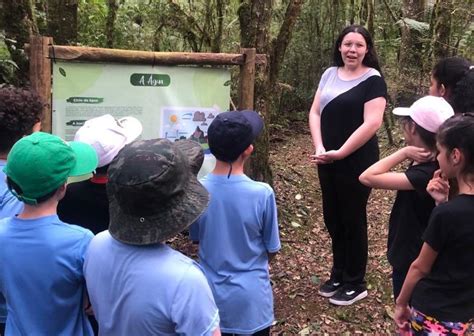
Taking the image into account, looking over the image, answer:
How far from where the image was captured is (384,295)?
158 inches

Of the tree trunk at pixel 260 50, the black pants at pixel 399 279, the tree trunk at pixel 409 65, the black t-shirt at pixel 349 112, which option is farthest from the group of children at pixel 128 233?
the tree trunk at pixel 409 65

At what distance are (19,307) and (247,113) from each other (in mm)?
1380

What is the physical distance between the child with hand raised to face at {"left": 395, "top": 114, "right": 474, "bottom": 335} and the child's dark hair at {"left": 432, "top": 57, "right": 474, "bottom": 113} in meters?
0.75

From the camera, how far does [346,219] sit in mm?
3711

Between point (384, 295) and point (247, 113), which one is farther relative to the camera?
point (384, 295)

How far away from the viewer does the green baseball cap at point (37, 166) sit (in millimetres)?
1726

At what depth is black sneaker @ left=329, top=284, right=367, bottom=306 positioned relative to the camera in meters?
3.84

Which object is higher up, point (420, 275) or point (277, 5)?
point (277, 5)

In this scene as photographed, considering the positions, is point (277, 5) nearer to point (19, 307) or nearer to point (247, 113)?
point (247, 113)

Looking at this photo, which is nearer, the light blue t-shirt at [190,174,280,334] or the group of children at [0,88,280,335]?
the group of children at [0,88,280,335]

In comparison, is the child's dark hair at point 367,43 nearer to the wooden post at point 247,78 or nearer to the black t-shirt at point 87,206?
the wooden post at point 247,78

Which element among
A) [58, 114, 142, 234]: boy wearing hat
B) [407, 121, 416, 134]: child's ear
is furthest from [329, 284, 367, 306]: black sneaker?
[58, 114, 142, 234]: boy wearing hat

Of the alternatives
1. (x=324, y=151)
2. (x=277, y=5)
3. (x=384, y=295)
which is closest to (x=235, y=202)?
(x=324, y=151)

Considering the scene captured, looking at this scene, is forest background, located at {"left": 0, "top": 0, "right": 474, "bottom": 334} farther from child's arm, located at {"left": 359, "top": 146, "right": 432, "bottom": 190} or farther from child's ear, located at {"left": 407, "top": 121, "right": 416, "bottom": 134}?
child's ear, located at {"left": 407, "top": 121, "right": 416, "bottom": 134}
